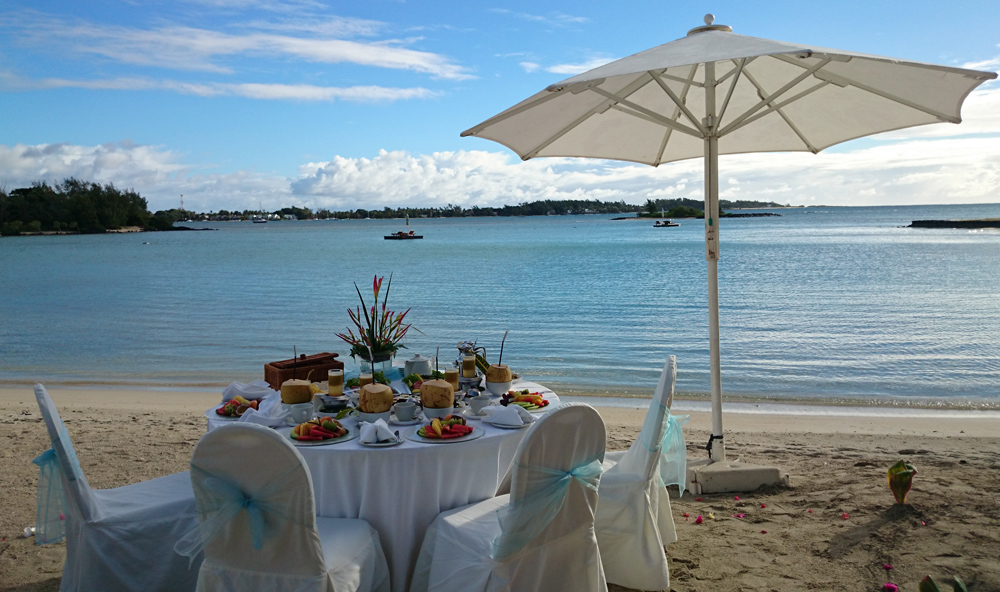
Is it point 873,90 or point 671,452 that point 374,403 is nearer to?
point 671,452

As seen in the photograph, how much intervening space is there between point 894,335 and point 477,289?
40.2ft

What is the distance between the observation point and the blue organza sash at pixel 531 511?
235 cm

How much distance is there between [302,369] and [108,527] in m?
1.16

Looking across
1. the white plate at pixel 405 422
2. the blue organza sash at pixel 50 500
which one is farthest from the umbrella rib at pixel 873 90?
the blue organza sash at pixel 50 500

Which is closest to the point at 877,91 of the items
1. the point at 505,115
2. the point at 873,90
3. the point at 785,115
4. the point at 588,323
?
the point at 873,90

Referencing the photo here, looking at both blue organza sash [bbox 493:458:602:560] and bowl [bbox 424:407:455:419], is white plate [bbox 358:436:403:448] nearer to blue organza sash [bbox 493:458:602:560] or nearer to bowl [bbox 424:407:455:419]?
bowl [bbox 424:407:455:419]

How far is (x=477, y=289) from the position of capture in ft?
68.4

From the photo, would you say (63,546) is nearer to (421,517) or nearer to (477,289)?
(421,517)

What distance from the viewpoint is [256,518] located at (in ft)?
7.26

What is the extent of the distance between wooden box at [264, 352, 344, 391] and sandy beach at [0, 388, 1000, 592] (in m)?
1.36

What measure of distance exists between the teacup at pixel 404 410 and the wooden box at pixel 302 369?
82 cm

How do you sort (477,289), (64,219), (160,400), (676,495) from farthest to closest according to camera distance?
(64,219)
(477,289)
(160,400)
(676,495)

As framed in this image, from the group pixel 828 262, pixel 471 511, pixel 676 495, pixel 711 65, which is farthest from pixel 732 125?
pixel 828 262

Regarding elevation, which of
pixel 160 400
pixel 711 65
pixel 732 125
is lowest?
pixel 160 400
